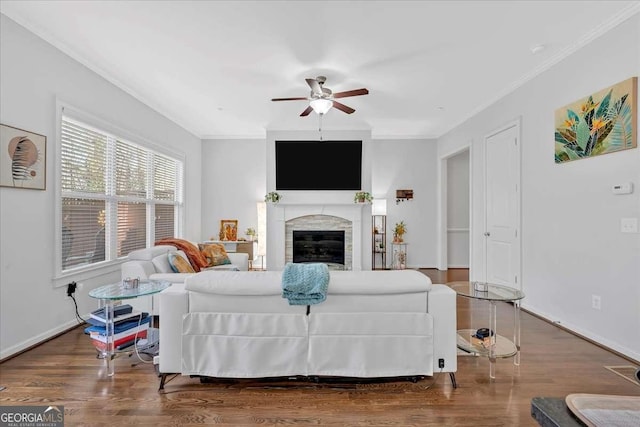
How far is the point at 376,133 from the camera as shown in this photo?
631 centimetres

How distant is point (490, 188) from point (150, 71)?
4.73 m

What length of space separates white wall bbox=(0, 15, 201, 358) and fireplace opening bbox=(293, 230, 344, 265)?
10.7ft

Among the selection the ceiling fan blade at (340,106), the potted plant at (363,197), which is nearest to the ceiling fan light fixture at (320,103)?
the ceiling fan blade at (340,106)

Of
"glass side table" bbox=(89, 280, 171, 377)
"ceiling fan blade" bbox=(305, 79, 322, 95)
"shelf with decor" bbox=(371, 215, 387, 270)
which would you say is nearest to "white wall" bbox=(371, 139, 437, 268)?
"shelf with decor" bbox=(371, 215, 387, 270)

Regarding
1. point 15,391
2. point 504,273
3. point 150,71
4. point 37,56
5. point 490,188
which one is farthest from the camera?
point 490,188

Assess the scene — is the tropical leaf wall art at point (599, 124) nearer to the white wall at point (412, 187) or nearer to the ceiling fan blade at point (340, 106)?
the ceiling fan blade at point (340, 106)

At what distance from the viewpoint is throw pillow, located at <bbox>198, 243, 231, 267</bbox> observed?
4.34 metres

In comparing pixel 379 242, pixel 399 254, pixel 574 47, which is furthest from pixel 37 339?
pixel 574 47

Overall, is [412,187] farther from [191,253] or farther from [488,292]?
[191,253]

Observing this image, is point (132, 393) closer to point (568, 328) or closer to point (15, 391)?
point (15, 391)

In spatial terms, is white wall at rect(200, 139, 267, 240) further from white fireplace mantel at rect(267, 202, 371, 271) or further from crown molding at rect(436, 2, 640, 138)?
crown molding at rect(436, 2, 640, 138)

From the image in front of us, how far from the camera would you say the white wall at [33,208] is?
2.52m

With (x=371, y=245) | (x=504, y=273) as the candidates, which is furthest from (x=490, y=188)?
(x=371, y=245)

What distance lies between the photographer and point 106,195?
150 inches
